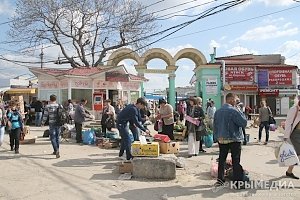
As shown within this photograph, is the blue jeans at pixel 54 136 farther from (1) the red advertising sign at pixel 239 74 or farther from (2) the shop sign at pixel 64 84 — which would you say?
(1) the red advertising sign at pixel 239 74

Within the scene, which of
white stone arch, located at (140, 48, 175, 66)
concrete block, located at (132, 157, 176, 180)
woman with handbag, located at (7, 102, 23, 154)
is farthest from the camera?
white stone arch, located at (140, 48, 175, 66)

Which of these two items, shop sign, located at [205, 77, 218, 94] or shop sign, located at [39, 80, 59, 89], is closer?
shop sign, located at [39, 80, 59, 89]

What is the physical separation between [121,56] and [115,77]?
28.2ft

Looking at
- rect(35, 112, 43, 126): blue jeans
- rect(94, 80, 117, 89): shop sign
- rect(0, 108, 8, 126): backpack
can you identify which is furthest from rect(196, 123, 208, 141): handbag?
rect(94, 80, 117, 89): shop sign

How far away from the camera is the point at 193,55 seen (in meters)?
35.0

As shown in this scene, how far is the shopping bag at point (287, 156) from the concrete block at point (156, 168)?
220 cm

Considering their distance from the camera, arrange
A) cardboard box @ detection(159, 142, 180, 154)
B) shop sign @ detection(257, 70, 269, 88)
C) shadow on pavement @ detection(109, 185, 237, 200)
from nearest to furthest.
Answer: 1. shadow on pavement @ detection(109, 185, 237, 200)
2. cardboard box @ detection(159, 142, 180, 154)
3. shop sign @ detection(257, 70, 269, 88)

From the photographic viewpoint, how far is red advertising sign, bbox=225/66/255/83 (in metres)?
35.5

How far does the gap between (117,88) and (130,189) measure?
18.9 metres

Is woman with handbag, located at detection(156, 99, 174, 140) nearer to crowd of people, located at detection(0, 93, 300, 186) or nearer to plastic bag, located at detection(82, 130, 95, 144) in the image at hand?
crowd of people, located at detection(0, 93, 300, 186)

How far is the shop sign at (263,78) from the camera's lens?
36.4 meters

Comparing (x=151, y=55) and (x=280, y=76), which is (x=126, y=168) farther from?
(x=280, y=76)

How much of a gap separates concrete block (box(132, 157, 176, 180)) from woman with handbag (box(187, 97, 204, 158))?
9.73 ft

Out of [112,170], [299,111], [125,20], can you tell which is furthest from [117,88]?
[299,111]
